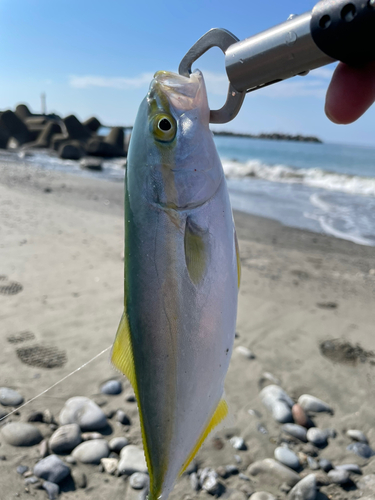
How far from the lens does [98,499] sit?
2.26 metres

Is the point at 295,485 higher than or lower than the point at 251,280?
lower

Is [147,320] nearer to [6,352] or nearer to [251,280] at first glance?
[6,352]

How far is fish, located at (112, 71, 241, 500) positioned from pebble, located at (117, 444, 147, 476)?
1313 mm

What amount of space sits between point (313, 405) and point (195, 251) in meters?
2.49

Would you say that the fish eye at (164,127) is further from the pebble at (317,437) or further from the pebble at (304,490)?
the pebble at (317,437)

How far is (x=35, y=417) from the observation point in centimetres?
279

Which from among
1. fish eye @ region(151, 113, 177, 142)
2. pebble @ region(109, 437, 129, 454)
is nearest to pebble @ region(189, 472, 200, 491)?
pebble @ region(109, 437, 129, 454)

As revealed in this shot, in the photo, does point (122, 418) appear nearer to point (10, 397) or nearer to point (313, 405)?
point (10, 397)

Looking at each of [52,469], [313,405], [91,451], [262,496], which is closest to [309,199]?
[313,405]

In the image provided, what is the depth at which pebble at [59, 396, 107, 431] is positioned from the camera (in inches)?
109

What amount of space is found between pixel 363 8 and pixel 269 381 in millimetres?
2978

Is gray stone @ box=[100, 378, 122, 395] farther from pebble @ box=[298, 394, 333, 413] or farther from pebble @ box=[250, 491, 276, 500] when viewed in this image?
pebble @ box=[298, 394, 333, 413]

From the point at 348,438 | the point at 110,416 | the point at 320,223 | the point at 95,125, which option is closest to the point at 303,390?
the point at 348,438

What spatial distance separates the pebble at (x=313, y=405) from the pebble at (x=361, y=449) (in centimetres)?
36
